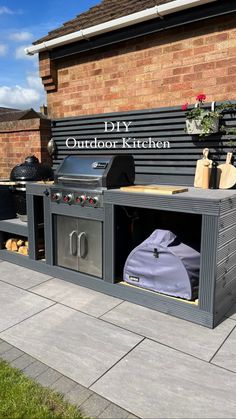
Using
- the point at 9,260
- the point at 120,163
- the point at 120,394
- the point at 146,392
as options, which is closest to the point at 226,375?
the point at 146,392

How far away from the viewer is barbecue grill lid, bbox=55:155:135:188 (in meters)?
3.56

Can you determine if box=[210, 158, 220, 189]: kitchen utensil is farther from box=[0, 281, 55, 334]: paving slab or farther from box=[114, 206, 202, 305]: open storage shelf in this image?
box=[0, 281, 55, 334]: paving slab

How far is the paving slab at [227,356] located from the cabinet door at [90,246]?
1591mm

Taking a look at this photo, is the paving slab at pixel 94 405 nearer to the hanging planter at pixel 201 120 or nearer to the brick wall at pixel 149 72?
the hanging planter at pixel 201 120

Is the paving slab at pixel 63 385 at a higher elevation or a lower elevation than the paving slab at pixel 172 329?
higher

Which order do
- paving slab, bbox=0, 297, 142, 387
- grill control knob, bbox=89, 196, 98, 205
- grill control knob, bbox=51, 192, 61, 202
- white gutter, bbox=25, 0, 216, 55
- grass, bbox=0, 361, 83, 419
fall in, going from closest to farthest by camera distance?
grass, bbox=0, 361, 83, 419, paving slab, bbox=0, 297, 142, 387, grill control knob, bbox=89, 196, 98, 205, white gutter, bbox=25, 0, 216, 55, grill control knob, bbox=51, 192, 61, 202

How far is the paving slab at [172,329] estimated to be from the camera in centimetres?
264

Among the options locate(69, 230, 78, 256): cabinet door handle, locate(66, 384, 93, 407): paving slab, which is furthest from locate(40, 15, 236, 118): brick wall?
locate(66, 384, 93, 407): paving slab

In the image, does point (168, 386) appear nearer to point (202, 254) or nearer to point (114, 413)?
point (114, 413)

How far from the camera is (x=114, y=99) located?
15.9 feet

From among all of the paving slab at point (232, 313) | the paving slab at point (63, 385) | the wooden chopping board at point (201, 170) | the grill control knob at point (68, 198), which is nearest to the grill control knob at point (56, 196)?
the grill control knob at point (68, 198)

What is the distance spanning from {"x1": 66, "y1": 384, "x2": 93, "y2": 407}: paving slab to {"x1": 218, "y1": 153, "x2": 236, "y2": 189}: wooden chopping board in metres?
2.53

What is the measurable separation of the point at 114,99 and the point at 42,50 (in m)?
1.70

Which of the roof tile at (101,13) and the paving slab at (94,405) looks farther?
the roof tile at (101,13)
